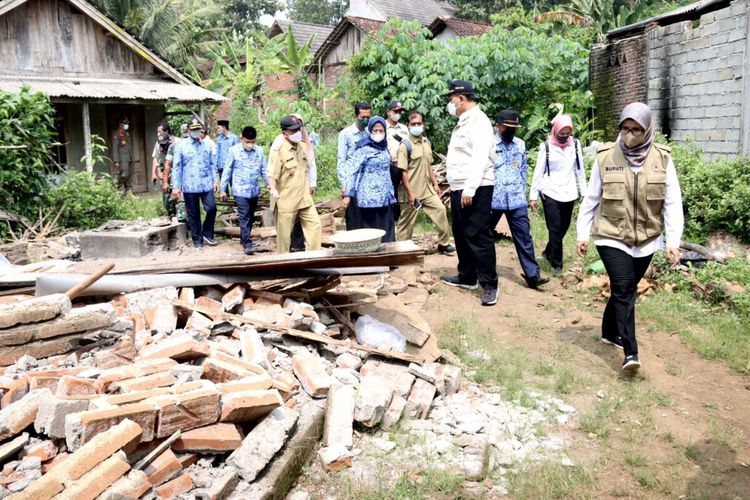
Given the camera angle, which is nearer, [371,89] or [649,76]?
[649,76]

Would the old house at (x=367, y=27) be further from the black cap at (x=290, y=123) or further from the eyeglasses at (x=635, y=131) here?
the eyeglasses at (x=635, y=131)

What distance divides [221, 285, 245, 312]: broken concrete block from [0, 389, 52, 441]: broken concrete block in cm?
188

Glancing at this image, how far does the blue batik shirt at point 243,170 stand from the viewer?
9164 millimetres

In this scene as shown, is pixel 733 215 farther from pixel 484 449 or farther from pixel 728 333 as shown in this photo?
pixel 484 449

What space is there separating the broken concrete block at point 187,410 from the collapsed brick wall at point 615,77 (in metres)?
11.2

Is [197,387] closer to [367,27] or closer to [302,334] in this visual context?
[302,334]

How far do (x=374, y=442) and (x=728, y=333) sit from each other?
3.73 metres

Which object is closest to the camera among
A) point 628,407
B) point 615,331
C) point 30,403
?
point 30,403

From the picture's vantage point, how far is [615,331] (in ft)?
18.4

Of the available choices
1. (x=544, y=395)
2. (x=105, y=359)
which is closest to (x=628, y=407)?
(x=544, y=395)

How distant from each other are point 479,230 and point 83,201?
7087 mm

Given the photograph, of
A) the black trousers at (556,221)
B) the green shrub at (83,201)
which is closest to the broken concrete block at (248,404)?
the black trousers at (556,221)

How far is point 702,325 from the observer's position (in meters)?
6.27

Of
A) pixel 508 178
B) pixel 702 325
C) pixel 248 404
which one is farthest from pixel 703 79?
pixel 248 404
